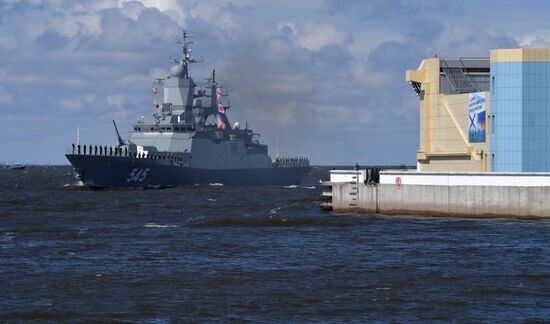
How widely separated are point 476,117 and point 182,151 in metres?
50.8

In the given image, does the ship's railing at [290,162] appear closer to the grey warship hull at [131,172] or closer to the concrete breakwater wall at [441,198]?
the grey warship hull at [131,172]

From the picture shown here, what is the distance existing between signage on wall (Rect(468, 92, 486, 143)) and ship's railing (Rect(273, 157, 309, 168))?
68.4 metres

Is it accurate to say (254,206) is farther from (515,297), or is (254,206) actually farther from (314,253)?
(515,297)

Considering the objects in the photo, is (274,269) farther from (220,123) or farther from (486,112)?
(220,123)

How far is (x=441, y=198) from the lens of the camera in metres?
51.6

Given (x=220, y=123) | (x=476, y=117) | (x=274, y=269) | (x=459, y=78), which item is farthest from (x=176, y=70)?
(x=274, y=269)

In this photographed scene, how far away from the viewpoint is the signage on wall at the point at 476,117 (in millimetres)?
54188

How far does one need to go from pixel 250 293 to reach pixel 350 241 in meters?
13.9

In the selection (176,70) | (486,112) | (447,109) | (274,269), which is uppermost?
(176,70)

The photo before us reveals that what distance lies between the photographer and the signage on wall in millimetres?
54188

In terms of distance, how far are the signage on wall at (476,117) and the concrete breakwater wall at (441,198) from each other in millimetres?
4502

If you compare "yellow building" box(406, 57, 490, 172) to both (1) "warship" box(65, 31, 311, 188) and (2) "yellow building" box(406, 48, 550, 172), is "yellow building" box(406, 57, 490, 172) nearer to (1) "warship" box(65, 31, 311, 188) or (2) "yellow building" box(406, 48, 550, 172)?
(2) "yellow building" box(406, 48, 550, 172)

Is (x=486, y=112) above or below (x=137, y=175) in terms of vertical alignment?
above

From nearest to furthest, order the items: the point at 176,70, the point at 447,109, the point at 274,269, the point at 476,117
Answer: the point at 274,269, the point at 476,117, the point at 447,109, the point at 176,70
